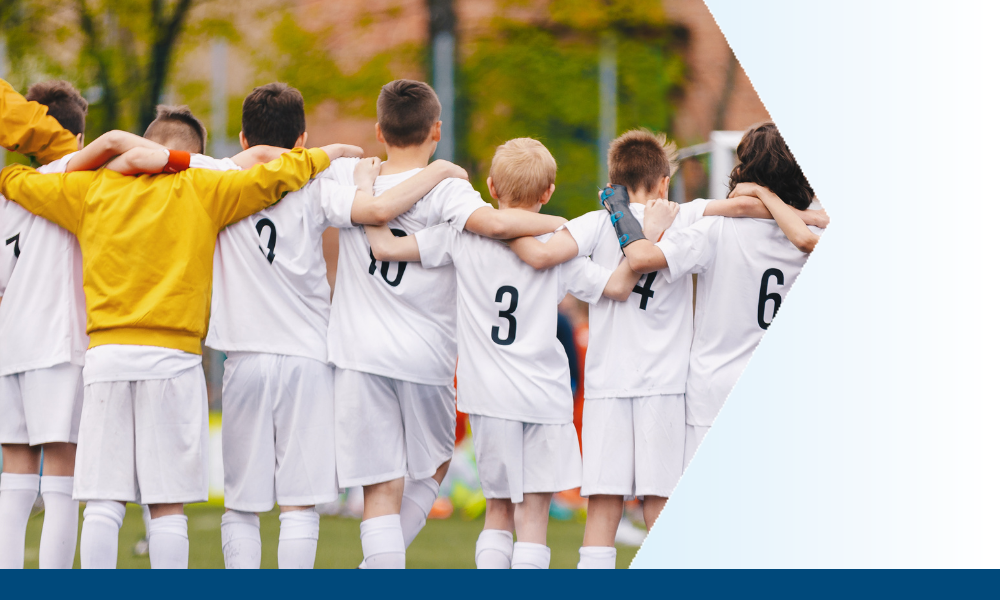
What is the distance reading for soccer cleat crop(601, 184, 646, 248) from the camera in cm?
349

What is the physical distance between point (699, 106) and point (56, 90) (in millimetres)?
10295

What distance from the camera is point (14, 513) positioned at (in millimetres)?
3674

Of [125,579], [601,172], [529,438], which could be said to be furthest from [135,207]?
[601,172]

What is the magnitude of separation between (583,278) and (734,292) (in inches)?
22.9

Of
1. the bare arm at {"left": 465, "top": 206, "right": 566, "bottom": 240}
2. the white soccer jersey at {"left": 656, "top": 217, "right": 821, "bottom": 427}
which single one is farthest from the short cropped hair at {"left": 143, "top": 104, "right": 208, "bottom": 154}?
the white soccer jersey at {"left": 656, "top": 217, "right": 821, "bottom": 427}

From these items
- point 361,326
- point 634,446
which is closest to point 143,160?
point 361,326

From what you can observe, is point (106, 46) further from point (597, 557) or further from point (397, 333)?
point (597, 557)

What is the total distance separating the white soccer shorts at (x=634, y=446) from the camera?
3553 mm

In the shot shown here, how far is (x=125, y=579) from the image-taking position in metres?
2.66

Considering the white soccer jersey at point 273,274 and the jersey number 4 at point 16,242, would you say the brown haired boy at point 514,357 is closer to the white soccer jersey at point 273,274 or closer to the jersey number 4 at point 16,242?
the white soccer jersey at point 273,274

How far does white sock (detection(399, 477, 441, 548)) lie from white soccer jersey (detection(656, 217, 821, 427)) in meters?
1.05

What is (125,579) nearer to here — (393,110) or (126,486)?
(126,486)

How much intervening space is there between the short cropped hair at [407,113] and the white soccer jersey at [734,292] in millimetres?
1051

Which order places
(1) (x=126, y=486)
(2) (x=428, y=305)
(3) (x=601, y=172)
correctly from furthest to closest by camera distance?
(3) (x=601, y=172) → (2) (x=428, y=305) → (1) (x=126, y=486)
